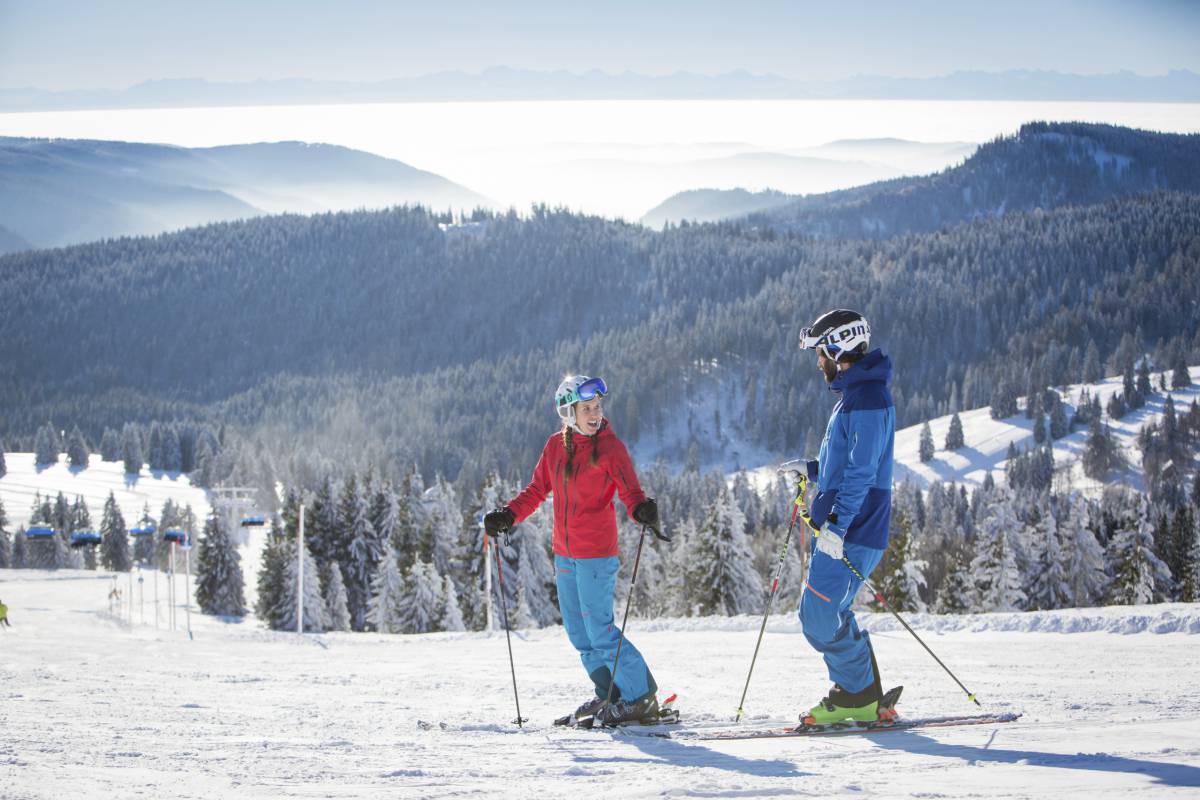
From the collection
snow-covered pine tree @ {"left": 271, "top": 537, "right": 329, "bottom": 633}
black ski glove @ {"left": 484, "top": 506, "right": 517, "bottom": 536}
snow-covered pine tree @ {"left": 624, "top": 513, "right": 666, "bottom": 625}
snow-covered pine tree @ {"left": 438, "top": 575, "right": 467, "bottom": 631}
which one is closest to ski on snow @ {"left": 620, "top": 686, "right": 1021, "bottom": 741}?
black ski glove @ {"left": 484, "top": 506, "right": 517, "bottom": 536}

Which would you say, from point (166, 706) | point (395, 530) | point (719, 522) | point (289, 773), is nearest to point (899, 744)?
point (289, 773)

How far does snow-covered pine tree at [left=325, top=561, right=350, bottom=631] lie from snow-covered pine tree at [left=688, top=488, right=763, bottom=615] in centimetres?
1755

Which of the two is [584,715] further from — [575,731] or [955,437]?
[955,437]

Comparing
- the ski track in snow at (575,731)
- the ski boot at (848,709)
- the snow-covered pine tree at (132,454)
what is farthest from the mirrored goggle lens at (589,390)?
the snow-covered pine tree at (132,454)

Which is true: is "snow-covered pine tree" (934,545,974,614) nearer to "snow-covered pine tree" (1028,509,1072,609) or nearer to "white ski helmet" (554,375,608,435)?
"snow-covered pine tree" (1028,509,1072,609)

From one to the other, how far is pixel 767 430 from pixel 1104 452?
193ft

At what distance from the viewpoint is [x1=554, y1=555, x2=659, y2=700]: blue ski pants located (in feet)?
24.0

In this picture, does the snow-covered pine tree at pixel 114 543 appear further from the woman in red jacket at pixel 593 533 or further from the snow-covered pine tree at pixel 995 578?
the woman in red jacket at pixel 593 533

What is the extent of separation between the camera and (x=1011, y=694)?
26.0 ft

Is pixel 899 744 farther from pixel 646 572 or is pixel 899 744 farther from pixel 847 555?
pixel 646 572

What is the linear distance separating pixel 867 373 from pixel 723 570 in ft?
101

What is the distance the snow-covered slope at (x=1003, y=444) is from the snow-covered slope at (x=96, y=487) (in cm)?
9128

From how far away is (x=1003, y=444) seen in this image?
153625mm

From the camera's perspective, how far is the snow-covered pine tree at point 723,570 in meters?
36.3
